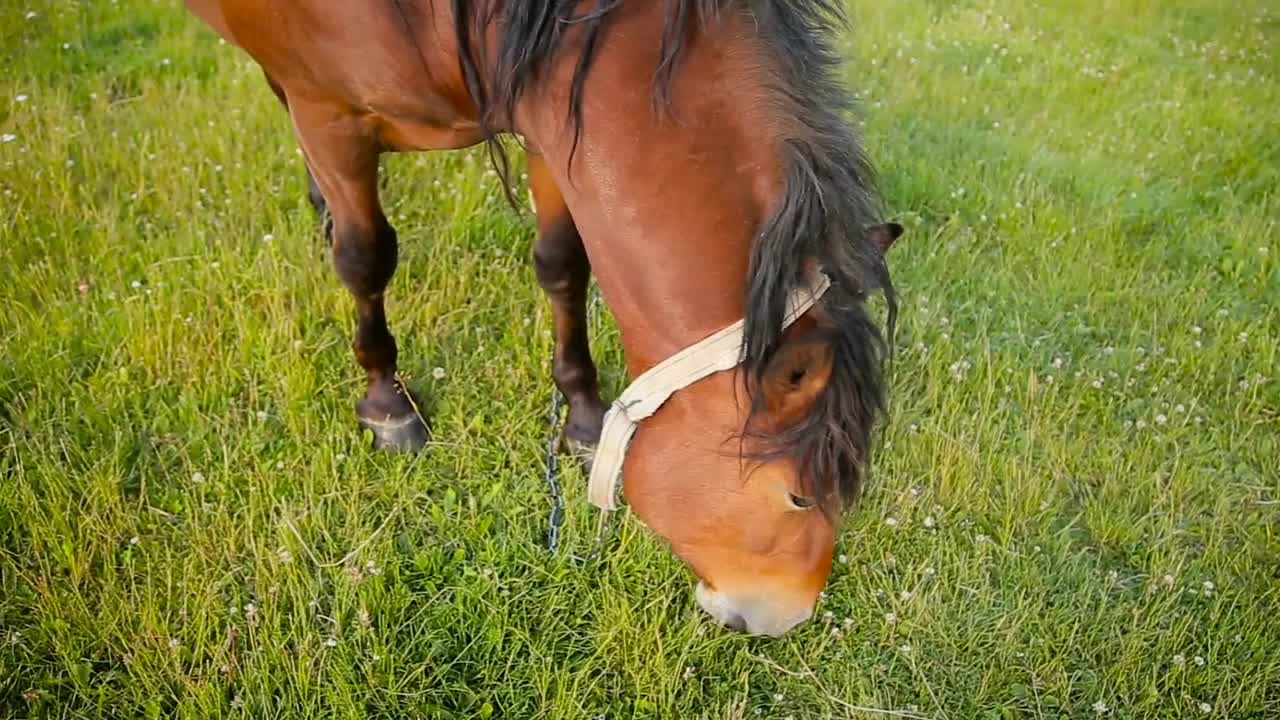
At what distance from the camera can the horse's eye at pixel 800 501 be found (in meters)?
1.58

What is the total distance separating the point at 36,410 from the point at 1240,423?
384 cm

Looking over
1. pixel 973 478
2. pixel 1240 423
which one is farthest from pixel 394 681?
pixel 1240 423

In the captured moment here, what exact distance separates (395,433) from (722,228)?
1634 mm

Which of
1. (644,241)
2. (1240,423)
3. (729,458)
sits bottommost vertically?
(1240,423)

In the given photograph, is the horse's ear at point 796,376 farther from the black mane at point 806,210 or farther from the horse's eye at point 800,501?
the horse's eye at point 800,501

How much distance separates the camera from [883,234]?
152 centimetres

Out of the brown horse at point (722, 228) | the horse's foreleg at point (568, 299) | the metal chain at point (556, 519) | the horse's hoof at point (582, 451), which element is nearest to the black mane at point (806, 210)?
the brown horse at point (722, 228)

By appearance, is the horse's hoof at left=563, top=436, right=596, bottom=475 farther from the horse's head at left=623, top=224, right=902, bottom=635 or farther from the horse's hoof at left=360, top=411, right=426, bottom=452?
the horse's head at left=623, top=224, right=902, bottom=635

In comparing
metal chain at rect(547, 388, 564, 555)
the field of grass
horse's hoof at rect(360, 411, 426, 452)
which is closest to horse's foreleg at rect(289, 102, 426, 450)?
horse's hoof at rect(360, 411, 426, 452)

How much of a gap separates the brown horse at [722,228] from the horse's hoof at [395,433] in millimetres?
1191

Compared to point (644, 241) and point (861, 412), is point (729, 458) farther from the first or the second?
point (644, 241)

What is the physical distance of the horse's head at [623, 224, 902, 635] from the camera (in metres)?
1.48

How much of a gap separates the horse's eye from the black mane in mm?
17

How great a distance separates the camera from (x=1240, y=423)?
3.07m
